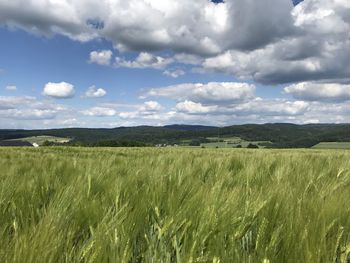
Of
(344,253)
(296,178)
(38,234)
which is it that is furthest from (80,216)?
(296,178)

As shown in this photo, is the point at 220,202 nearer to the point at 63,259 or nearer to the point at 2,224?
the point at 63,259

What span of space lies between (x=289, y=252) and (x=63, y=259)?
0.82m

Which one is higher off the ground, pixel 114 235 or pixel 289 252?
pixel 114 235

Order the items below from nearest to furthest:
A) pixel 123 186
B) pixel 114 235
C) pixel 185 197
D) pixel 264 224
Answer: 1. pixel 114 235
2. pixel 264 224
3. pixel 185 197
4. pixel 123 186

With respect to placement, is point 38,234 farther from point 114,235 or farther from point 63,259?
point 114,235

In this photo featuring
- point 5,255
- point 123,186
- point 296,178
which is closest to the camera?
point 5,255

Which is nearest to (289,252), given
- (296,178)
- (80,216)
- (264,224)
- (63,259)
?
(264,224)

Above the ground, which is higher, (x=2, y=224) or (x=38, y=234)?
(x=38, y=234)

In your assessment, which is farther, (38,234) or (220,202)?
(220,202)

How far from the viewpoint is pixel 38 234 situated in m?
1.23

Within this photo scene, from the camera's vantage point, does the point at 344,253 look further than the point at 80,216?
No

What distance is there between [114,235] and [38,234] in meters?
0.28

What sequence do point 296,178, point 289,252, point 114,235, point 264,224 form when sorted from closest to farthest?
point 114,235, point 289,252, point 264,224, point 296,178

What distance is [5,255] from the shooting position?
1146mm
